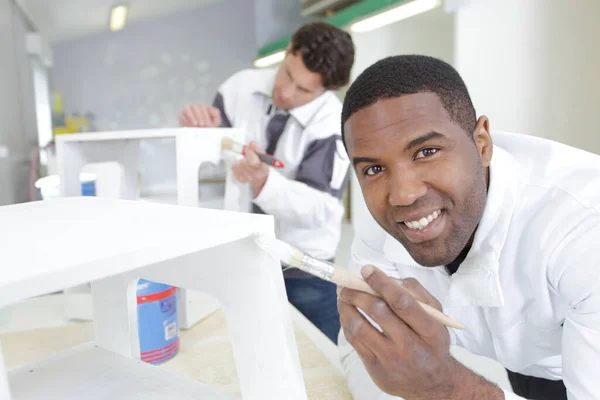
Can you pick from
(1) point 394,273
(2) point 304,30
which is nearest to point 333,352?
(1) point 394,273

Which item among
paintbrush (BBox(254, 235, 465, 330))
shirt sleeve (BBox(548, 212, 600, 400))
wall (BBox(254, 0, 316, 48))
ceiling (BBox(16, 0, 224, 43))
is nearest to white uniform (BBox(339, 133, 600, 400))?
shirt sleeve (BBox(548, 212, 600, 400))

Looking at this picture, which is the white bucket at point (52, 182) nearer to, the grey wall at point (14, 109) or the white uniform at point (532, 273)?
the grey wall at point (14, 109)

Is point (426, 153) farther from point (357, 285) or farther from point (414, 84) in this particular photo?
point (357, 285)

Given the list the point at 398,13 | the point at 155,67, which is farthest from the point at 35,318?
the point at 155,67

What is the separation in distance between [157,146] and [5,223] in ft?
13.8

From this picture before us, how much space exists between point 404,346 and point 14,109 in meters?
2.42

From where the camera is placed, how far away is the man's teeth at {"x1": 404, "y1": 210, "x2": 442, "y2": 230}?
699 mm

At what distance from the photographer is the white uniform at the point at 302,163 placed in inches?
51.1

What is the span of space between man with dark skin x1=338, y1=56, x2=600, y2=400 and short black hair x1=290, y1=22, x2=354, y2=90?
0.58 meters

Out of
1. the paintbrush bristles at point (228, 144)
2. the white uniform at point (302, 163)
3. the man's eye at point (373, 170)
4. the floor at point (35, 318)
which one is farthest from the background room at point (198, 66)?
the man's eye at point (373, 170)

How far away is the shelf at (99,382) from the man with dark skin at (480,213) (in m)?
0.24

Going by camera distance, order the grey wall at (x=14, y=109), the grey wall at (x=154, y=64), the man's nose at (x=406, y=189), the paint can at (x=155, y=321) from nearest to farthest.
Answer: the man's nose at (x=406, y=189), the paint can at (x=155, y=321), the grey wall at (x=14, y=109), the grey wall at (x=154, y=64)

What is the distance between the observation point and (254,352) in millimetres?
481

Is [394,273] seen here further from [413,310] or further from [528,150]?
[413,310]
